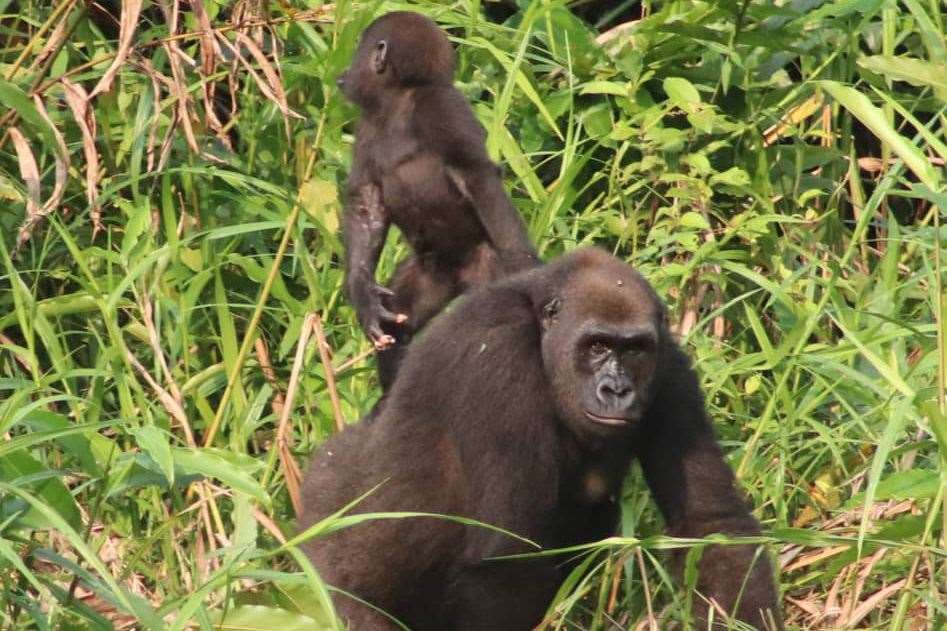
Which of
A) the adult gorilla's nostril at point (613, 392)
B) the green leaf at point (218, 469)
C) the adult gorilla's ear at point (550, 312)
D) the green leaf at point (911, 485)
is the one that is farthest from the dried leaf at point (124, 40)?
the green leaf at point (911, 485)

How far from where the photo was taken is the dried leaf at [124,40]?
4.71 m

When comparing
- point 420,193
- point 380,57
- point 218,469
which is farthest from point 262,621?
point 380,57

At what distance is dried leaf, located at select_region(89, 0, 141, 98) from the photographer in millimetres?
4715

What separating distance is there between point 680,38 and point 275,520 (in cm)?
240

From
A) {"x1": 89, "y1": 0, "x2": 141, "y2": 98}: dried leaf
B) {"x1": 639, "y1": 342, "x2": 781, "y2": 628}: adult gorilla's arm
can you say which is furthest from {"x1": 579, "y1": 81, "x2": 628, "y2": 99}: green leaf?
{"x1": 89, "y1": 0, "x2": 141, "y2": 98}: dried leaf

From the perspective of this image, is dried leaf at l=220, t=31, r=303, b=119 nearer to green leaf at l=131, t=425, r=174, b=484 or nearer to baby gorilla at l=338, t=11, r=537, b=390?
baby gorilla at l=338, t=11, r=537, b=390

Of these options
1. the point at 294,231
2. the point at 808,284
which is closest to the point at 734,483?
the point at 808,284

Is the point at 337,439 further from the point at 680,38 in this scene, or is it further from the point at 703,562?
the point at 680,38

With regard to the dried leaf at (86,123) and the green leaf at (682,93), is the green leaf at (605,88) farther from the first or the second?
the dried leaf at (86,123)

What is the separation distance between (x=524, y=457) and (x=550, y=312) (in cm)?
38

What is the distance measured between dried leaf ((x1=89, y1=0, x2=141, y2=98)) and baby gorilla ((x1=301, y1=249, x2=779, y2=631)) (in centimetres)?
112

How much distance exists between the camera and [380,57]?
564 cm

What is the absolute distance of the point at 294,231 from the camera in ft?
18.5

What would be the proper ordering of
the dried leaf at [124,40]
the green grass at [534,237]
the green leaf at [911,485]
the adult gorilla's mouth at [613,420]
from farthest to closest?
the dried leaf at [124,40] → the green grass at [534,237] → the adult gorilla's mouth at [613,420] → the green leaf at [911,485]
